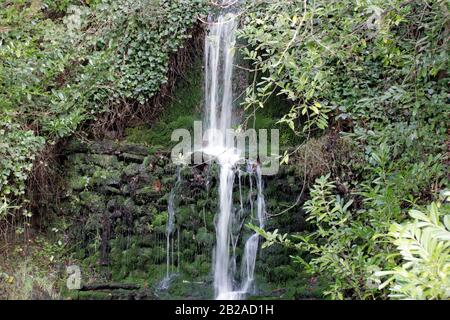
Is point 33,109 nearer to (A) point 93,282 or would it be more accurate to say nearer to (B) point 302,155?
(A) point 93,282

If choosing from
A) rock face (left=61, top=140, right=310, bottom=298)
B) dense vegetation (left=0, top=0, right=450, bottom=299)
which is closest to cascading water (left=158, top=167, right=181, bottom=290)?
rock face (left=61, top=140, right=310, bottom=298)

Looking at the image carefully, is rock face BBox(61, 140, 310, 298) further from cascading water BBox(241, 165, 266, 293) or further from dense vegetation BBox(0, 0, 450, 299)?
dense vegetation BBox(0, 0, 450, 299)

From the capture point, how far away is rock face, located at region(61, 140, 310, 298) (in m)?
5.88

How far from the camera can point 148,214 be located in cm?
614

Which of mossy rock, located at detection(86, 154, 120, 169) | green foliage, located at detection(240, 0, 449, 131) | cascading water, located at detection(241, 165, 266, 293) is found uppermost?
mossy rock, located at detection(86, 154, 120, 169)

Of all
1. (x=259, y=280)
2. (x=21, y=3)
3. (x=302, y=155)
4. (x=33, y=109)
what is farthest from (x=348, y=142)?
(x=21, y=3)

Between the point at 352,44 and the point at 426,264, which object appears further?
the point at 352,44

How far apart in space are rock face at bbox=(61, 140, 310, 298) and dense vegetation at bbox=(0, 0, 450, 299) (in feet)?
0.78

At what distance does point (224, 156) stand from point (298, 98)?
4.08 feet

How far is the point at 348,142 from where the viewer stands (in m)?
5.93

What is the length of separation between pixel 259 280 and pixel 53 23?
4.36m

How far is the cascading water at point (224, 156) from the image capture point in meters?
5.81

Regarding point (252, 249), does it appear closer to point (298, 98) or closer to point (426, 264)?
point (298, 98)

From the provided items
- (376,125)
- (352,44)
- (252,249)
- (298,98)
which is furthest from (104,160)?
(352,44)
